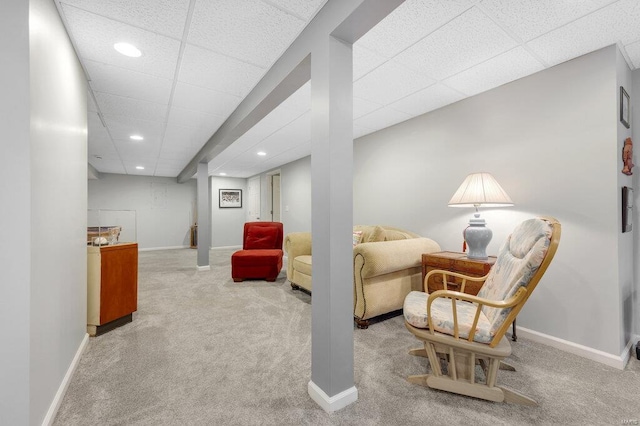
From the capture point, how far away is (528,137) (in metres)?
2.52

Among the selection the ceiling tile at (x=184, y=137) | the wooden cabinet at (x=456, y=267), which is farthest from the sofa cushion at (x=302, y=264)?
the ceiling tile at (x=184, y=137)

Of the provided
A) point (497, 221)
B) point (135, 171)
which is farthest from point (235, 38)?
point (135, 171)

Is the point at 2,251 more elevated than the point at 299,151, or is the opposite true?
the point at 299,151

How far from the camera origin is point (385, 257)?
2.62 meters

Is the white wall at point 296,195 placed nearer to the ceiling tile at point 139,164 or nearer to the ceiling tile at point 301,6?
the ceiling tile at point 139,164

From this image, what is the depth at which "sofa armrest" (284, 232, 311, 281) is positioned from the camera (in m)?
3.98

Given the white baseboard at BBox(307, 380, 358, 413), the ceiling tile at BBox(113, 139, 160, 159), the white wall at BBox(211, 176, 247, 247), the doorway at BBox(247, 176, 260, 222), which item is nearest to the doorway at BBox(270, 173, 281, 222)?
the doorway at BBox(247, 176, 260, 222)

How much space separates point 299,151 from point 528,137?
3908 mm

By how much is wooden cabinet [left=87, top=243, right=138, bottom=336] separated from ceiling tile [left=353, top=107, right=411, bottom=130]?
10.3 ft

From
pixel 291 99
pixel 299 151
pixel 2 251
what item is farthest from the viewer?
pixel 299 151

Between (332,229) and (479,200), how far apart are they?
5.19 feet

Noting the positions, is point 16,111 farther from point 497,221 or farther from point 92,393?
point 497,221

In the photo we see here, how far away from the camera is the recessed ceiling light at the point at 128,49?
6.72 feet

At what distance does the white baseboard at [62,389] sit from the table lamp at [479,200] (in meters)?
3.08
